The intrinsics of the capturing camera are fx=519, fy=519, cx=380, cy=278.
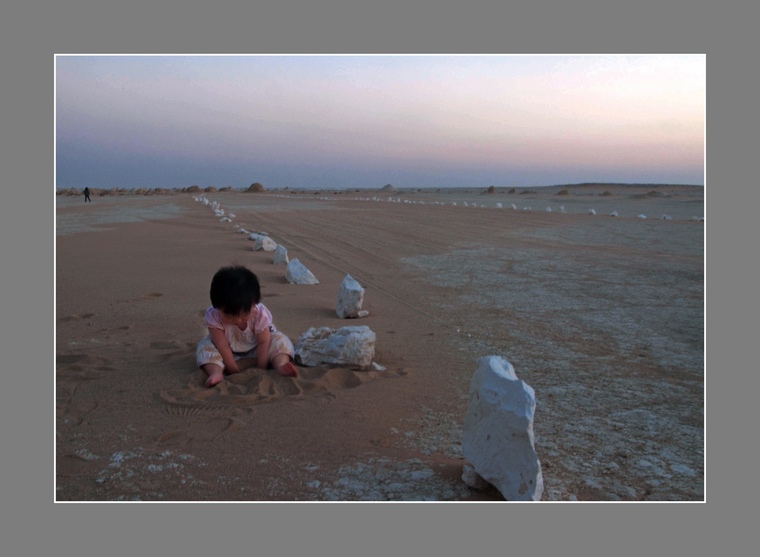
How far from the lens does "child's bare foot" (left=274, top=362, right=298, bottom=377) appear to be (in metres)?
3.59

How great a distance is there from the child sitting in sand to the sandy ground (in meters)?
0.12

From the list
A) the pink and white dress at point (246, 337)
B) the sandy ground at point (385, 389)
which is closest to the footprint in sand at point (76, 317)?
the sandy ground at point (385, 389)

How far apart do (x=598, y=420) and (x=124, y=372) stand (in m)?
3.16

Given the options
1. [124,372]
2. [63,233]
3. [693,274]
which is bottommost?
[124,372]

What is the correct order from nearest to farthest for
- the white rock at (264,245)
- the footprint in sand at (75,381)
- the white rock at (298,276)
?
the footprint in sand at (75,381)
the white rock at (298,276)
the white rock at (264,245)

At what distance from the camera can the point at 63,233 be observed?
14.1m

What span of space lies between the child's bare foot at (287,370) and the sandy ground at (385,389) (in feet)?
0.20

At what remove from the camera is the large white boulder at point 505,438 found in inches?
80.7

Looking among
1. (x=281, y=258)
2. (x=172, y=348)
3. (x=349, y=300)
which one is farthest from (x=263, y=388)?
(x=281, y=258)

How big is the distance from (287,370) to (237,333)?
50 cm

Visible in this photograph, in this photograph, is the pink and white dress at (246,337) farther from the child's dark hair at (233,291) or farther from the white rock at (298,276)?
the white rock at (298,276)

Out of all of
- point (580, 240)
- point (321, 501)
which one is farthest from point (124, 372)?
point (580, 240)

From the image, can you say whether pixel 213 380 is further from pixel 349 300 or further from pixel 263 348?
pixel 349 300

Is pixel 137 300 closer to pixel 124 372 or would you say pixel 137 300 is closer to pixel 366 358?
pixel 124 372
